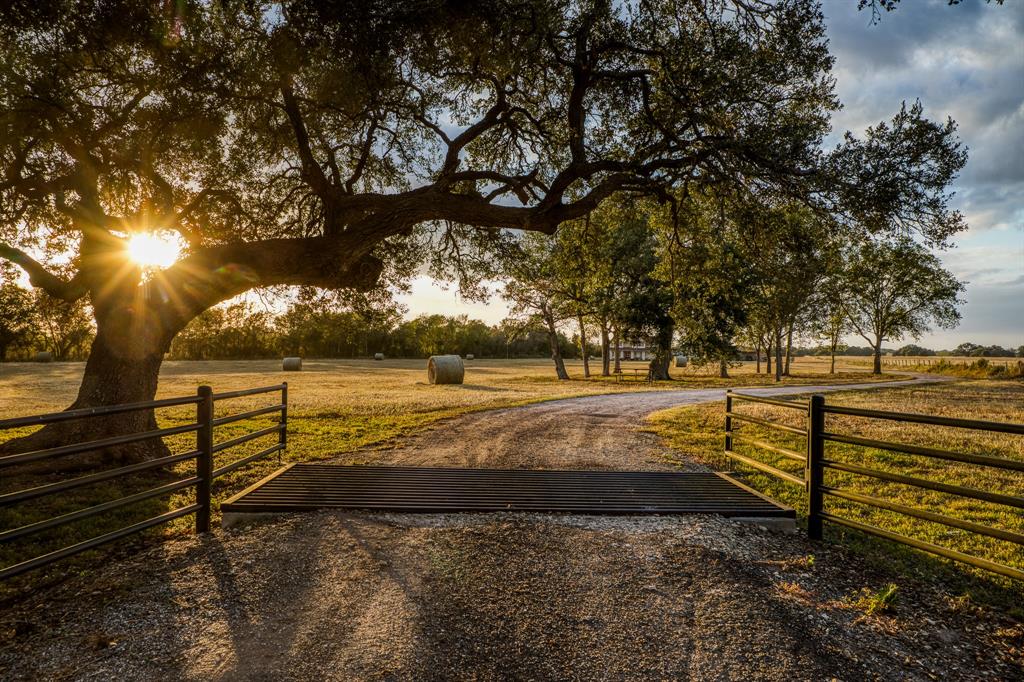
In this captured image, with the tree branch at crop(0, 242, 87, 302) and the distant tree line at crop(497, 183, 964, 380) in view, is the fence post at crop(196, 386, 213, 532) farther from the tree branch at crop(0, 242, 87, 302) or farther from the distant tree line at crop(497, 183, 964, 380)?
the distant tree line at crop(497, 183, 964, 380)

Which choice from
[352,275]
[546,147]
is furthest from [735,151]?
[352,275]

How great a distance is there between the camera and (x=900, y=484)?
7109mm

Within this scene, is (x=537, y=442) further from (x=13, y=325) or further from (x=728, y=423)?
(x=13, y=325)

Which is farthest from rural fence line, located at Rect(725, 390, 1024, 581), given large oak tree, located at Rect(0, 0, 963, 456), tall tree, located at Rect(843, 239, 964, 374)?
tall tree, located at Rect(843, 239, 964, 374)

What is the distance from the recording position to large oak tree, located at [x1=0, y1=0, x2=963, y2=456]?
23.5ft

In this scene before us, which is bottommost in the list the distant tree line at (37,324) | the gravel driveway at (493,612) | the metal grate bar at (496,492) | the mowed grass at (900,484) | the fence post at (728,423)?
the mowed grass at (900,484)

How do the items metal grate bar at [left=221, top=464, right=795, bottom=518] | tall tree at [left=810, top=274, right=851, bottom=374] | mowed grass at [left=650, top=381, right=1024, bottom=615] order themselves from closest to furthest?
mowed grass at [left=650, top=381, right=1024, bottom=615] → metal grate bar at [left=221, top=464, right=795, bottom=518] → tall tree at [left=810, top=274, right=851, bottom=374]

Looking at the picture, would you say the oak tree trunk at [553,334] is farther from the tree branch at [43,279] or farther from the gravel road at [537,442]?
the tree branch at [43,279]

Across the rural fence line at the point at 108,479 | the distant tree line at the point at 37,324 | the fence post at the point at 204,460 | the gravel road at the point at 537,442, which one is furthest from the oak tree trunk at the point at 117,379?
the gravel road at the point at 537,442

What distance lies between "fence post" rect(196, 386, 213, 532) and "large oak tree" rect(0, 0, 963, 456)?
3866mm

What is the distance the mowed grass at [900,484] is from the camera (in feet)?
15.0

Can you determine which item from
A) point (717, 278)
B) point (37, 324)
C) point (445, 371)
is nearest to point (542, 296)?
point (445, 371)

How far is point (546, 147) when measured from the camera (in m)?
11.2

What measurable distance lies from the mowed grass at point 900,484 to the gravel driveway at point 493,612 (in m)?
0.75
